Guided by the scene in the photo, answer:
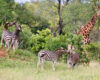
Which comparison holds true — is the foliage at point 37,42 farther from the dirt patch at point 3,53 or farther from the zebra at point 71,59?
the zebra at point 71,59

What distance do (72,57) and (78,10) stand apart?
1172cm

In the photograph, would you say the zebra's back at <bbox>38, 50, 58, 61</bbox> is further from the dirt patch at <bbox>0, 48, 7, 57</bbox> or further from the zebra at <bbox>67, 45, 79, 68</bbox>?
the dirt patch at <bbox>0, 48, 7, 57</bbox>

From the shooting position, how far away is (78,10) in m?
23.6

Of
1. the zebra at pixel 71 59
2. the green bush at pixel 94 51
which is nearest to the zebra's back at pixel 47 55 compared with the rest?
the zebra at pixel 71 59

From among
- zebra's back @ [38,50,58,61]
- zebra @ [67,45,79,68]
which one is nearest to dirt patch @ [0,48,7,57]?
zebra's back @ [38,50,58,61]

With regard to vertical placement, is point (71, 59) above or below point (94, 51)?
above

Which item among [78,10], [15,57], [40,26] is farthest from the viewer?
[40,26]

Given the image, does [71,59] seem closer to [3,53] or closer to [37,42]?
[3,53]

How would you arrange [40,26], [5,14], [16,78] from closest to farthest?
[16,78] < [5,14] < [40,26]

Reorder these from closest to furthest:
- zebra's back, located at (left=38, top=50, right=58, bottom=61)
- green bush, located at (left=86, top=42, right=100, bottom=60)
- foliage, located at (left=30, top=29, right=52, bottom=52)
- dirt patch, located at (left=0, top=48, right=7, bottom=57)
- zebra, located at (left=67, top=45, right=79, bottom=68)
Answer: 1. zebra's back, located at (left=38, top=50, right=58, bottom=61)
2. zebra, located at (left=67, top=45, right=79, bottom=68)
3. dirt patch, located at (left=0, top=48, right=7, bottom=57)
4. green bush, located at (left=86, top=42, right=100, bottom=60)
5. foliage, located at (left=30, top=29, right=52, bottom=52)

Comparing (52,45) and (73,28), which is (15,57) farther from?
(73,28)

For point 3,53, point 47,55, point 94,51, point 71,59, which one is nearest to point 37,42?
point 94,51

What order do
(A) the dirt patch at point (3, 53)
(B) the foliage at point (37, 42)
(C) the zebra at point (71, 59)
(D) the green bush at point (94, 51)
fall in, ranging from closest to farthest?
(C) the zebra at point (71, 59)
(A) the dirt patch at point (3, 53)
(D) the green bush at point (94, 51)
(B) the foliage at point (37, 42)

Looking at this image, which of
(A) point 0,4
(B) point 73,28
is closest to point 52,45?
(B) point 73,28
